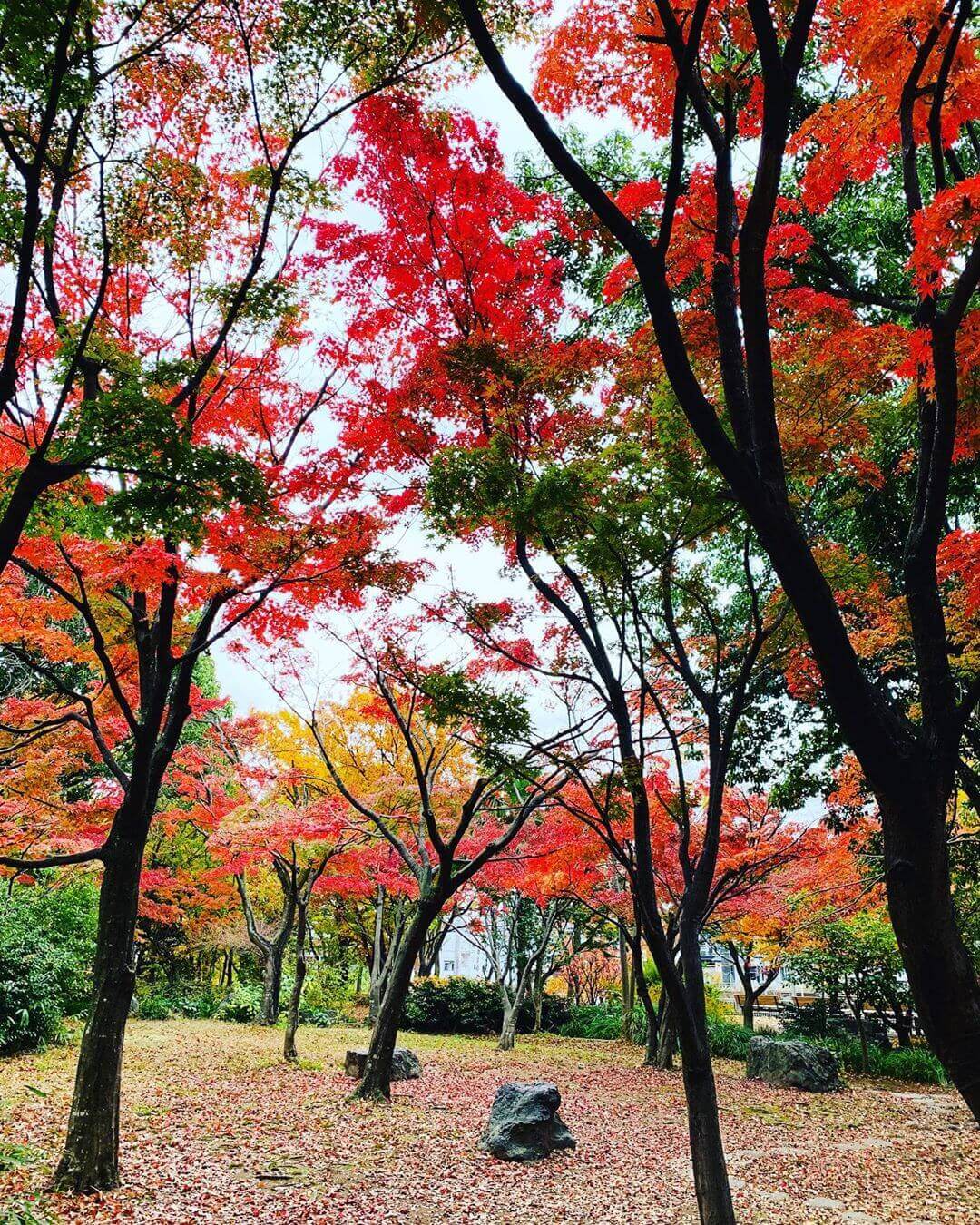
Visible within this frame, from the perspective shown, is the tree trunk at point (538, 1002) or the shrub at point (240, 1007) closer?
the shrub at point (240, 1007)

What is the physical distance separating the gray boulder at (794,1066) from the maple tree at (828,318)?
10.0 m

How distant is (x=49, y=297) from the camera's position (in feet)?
17.6

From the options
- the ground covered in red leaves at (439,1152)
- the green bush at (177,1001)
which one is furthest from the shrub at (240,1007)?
the ground covered in red leaves at (439,1152)

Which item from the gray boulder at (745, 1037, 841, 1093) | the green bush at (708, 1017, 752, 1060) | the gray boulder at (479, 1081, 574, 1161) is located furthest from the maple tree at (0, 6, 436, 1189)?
the green bush at (708, 1017, 752, 1060)

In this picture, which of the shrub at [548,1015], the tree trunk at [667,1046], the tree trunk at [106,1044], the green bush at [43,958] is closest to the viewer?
the tree trunk at [106,1044]

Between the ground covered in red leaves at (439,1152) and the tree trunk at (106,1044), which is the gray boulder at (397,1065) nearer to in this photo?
the ground covered in red leaves at (439,1152)

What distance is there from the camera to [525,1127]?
26.3ft

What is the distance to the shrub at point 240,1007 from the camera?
62.8ft

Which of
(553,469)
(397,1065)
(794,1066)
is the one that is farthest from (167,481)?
(794,1066)

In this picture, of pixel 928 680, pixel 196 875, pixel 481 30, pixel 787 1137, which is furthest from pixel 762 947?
pixel 481 30

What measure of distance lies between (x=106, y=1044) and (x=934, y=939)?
647cm

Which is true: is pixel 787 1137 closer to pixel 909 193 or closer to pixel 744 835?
pixel 744 835

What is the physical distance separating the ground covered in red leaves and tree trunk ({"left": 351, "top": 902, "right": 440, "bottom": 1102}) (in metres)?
0.32

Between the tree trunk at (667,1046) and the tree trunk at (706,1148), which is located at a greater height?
the tree trunk at (706,1148)
